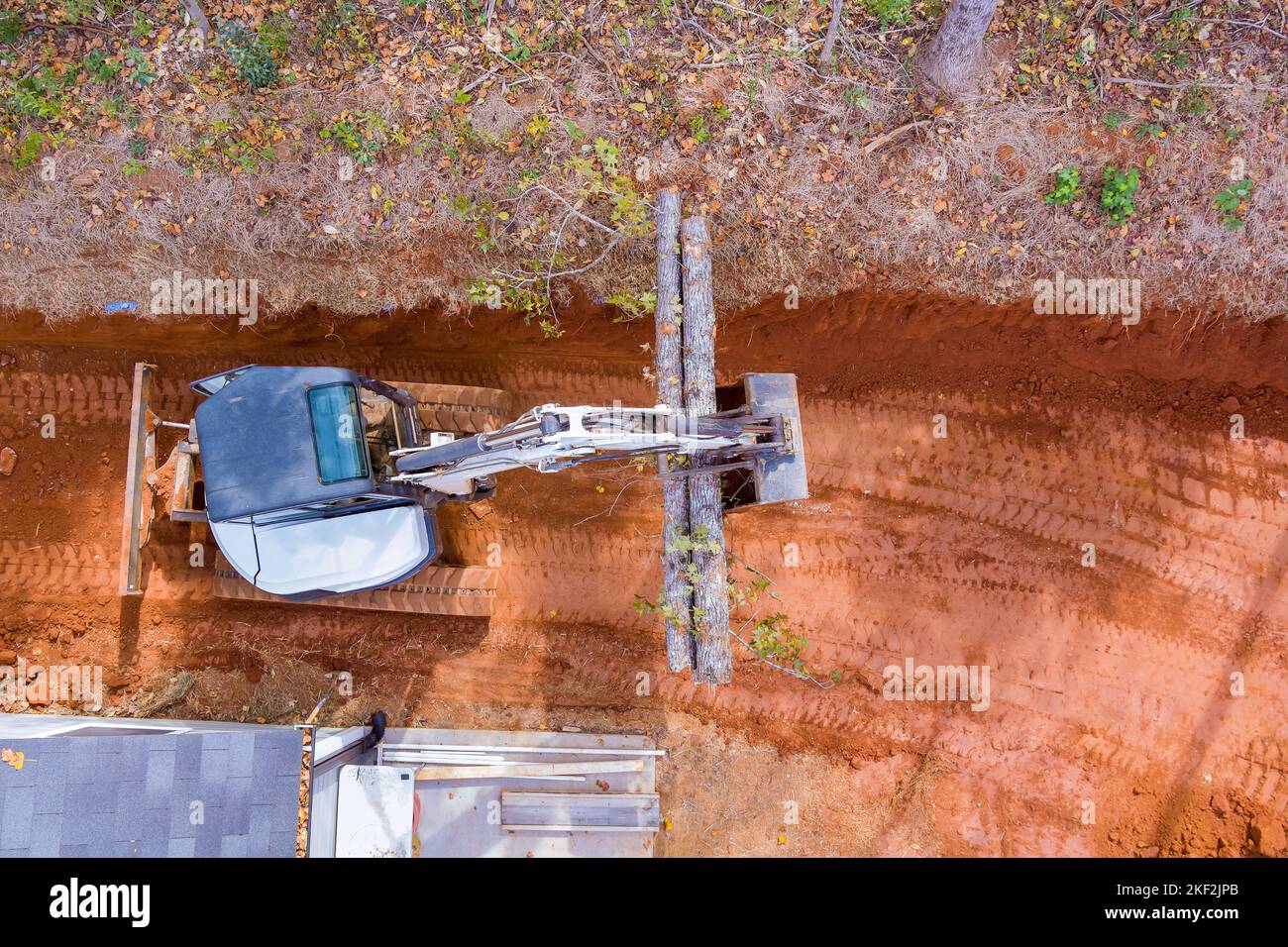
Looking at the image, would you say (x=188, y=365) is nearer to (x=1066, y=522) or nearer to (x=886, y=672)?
(x=886, y=672)

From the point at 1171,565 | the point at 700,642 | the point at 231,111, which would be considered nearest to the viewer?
the point at 700,642

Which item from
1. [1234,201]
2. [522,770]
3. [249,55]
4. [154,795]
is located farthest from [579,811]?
[1234,201]

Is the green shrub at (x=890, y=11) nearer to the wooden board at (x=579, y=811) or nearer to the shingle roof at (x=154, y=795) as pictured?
the wooden board at (x=579, y=811)

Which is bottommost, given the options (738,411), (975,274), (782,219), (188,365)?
(738,411)

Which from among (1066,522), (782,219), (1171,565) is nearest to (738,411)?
(782,219)

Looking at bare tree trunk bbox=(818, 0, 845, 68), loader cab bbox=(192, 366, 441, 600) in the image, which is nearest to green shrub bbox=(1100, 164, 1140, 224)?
bare tree trunk bbox=(818, 0, 845, 68)

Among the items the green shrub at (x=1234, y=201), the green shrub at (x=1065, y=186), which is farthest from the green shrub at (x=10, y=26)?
the green shrub at (x=1234, y=201)

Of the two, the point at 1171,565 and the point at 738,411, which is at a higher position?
the point at 738,411
